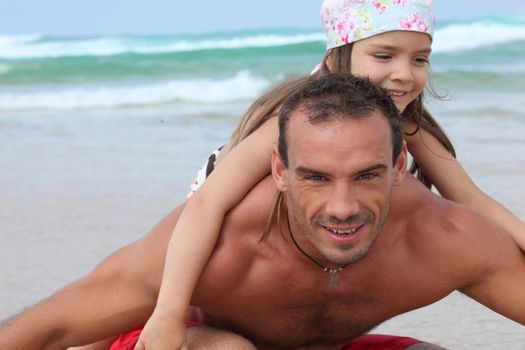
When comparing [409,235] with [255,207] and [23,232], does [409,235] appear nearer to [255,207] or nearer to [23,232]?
[255,207]

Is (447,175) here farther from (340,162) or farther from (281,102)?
(340,162)

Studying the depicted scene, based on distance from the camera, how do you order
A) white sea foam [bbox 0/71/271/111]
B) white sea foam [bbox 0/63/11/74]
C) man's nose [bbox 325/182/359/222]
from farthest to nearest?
white sea foam [bbox 0/63/11/74]
white sea foam [bbox 0/71/271/111]
man's nose [bbox 325/182/359/222]

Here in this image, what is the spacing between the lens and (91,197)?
6.79 meters

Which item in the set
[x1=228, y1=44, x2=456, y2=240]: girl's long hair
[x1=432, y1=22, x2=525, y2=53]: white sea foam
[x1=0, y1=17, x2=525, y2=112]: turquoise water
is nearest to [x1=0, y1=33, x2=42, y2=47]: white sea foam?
[x1=0, y1=17, x2=525, y2=112]: turquoise water

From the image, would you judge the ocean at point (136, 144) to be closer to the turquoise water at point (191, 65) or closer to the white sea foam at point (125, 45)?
the turquoise water at point (191, 65)

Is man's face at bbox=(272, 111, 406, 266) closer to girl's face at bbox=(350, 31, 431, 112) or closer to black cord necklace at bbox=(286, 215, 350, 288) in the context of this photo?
black cord necklace at bbox=(286, 215, 350, 288)

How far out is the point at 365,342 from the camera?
3.19m

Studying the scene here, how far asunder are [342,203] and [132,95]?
37.7 ft

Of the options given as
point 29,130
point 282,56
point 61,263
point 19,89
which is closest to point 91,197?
point 61,263

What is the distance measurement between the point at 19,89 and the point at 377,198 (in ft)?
43.6

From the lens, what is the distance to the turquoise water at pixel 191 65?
1383 cm

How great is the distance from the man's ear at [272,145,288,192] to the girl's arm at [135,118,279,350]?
13 cm

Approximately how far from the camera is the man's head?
262 cm

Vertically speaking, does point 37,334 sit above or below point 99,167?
above
